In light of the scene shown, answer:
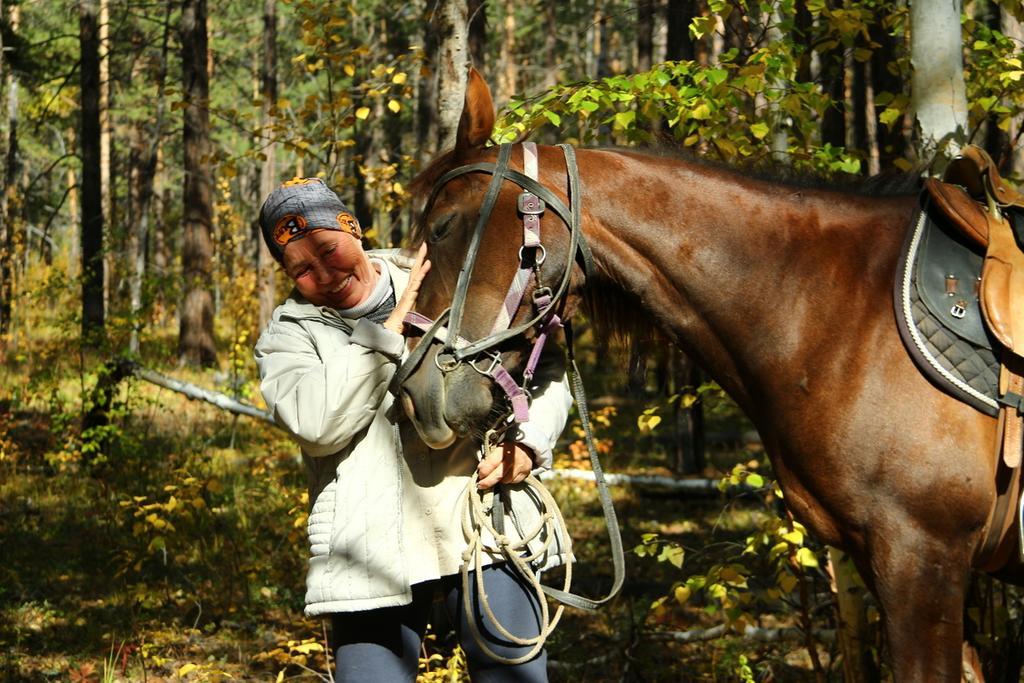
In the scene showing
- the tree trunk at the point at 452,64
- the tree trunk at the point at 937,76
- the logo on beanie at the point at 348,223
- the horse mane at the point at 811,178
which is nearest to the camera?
the logo on beanie at the point at 348,223

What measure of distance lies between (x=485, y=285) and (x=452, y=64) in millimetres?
2375

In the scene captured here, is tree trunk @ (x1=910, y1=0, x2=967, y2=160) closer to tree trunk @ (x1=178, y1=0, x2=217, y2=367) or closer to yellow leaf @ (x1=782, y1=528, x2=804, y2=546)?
yellow leaf @ (x1=782, y1=528, x2=804, y2=546)

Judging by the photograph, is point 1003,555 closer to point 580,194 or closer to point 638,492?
point 580,194

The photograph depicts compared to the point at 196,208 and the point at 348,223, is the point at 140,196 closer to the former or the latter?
the point at 196,208

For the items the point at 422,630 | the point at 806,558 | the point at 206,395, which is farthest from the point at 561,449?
the point at 422,630

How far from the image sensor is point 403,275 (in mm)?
2574

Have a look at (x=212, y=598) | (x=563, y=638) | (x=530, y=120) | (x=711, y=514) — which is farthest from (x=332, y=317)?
(x=711, y=514)

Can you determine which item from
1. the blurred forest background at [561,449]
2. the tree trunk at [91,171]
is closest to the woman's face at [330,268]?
the blurred forest background at [561,449]

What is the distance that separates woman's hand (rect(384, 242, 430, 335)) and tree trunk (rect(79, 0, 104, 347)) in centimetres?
738

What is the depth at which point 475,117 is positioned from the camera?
2344 mm

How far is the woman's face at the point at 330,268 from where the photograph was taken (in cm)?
232

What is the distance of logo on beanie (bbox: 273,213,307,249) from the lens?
7.60ft

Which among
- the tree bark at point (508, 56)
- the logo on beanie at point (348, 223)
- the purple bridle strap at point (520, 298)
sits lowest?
the purple bridle strap at point (520, 298)

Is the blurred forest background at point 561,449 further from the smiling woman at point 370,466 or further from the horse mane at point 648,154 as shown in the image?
the smiling woman at point 370,466
